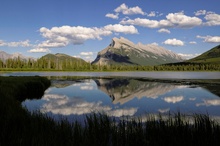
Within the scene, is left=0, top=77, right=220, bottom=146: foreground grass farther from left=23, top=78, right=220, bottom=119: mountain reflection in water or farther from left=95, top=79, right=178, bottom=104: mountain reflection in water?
left=95, top=79, right=178, bottom=104: mountain reflection in water

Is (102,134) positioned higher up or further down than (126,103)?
higher up

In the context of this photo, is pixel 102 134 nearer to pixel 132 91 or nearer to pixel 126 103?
pixel 126 103

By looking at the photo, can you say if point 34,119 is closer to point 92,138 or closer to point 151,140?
point 92,138

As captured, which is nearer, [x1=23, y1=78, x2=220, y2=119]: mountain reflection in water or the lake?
the lake

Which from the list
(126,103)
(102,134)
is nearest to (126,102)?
(126,103)

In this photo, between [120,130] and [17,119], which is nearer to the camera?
[120,130]

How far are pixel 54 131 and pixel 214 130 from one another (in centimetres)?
866

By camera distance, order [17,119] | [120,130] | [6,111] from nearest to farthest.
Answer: [120,130], [17,119], [6,111]

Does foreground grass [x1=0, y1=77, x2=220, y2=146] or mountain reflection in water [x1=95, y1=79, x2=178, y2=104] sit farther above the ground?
foreground grass [x1=0, y1=77, x2=220, y2=146]

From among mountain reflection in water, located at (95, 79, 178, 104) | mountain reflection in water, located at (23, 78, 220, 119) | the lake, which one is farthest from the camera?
mountain reflection in water, located at (95, 79, 178, 104)

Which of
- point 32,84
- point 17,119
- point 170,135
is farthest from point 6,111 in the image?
point 32,84

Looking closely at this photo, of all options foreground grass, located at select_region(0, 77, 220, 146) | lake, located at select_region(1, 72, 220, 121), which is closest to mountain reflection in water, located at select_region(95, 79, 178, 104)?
lake, located at select_region(1, 72, 220, 121)

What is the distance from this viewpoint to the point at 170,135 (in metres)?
13.4

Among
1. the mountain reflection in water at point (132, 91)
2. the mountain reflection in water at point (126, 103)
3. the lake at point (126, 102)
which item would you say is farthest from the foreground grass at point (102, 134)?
the mountain reflection in water at point (132, 91)
